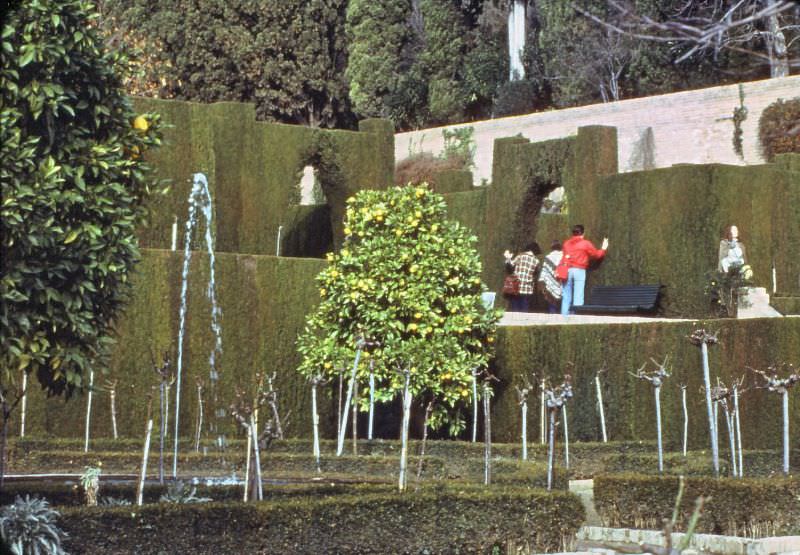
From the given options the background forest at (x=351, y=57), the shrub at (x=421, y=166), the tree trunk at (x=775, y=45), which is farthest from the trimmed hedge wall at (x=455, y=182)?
the tree trunk at (x=775, y=45)

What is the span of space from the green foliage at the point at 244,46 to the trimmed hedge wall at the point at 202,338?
95.8 ft

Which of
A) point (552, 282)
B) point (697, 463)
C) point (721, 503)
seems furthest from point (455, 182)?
point (721, 503)

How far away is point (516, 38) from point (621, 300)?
23.0 metres

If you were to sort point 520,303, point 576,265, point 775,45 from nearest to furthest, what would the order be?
point 775,45, point 576,265, point 520,303

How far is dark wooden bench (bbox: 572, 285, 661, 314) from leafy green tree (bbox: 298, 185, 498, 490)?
3291 millimetres

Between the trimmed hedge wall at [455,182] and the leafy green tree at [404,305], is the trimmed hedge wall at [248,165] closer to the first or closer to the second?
the leafy green tree at [404,305]

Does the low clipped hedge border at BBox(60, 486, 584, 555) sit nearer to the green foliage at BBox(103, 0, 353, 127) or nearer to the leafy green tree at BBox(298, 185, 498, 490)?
the leafy green tree at BBox(298, 185, 498, 490)

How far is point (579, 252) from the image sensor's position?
23547mm

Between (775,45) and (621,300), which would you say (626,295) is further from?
(775,45)

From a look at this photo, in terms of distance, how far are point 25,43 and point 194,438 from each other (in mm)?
8720

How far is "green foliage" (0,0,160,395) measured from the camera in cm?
977

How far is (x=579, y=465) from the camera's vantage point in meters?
16.7

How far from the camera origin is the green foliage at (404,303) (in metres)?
19.3

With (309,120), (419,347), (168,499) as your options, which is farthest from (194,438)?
(309,120)
